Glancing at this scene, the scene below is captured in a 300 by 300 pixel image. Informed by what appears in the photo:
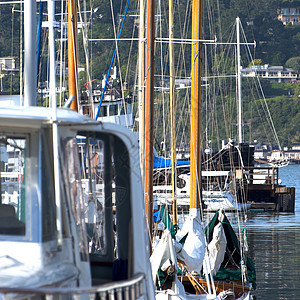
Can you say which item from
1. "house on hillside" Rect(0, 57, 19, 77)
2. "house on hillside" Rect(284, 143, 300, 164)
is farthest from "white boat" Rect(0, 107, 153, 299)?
"house on hillside" Rect(284, 143, 300, 164)

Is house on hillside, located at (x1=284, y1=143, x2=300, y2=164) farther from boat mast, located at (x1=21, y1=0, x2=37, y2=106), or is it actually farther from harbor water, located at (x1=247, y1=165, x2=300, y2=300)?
boat mast, located at (x1=21, y1=0, x2=37, y2=106)

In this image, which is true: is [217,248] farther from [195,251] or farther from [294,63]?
[294,63]

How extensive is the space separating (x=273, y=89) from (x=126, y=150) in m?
149

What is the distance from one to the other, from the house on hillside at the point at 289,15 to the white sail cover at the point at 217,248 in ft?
564

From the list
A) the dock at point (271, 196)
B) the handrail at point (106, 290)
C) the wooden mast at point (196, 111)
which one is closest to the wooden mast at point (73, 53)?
the wooden mast at point (196, 111)

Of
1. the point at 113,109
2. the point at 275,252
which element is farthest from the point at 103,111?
the point at 275,252

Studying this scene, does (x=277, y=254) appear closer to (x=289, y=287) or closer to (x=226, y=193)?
(x=289, y=287)

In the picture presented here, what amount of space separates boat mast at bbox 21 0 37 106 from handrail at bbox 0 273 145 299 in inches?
101

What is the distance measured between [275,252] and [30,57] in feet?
90.5

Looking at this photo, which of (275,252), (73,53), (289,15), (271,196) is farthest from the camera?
(289,15)

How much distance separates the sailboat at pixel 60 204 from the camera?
17.2 ft

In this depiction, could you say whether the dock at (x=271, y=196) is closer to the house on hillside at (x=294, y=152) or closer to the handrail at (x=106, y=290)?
the handrail at (x=106, y=290)

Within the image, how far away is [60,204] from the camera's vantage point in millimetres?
5492

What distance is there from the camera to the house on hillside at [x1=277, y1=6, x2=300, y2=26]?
186375 millimetres
